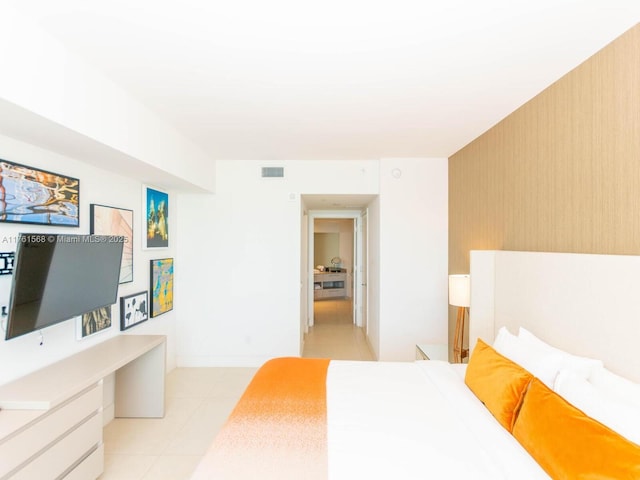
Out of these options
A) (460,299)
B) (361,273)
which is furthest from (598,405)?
(361,273)

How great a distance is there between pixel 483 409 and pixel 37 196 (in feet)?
9.90

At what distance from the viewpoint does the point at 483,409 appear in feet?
5.89

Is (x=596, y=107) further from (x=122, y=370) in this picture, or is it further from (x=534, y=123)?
(x=122, y=370)

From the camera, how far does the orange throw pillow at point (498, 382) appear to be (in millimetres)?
1652

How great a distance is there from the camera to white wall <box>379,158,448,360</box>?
3.96m

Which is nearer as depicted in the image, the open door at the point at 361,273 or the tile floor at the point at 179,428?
the tile floor at the point at 179,428

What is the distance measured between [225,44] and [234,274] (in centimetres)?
292

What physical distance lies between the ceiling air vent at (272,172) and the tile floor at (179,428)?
2461 mm

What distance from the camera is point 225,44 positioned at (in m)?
1.70

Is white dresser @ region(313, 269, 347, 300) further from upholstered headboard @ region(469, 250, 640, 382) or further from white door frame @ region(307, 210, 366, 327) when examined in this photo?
upholstered headboard @ region(469, 250, 640, 382)

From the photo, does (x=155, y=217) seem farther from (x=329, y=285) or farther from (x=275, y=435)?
(x=329, y=285)

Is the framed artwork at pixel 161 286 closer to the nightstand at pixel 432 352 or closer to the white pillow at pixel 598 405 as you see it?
the nightstand at pixel 432 352

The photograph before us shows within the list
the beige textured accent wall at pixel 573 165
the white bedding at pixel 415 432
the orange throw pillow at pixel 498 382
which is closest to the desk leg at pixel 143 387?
the white bedding at pixel 415 432

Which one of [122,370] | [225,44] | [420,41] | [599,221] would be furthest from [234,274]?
[599,221]
